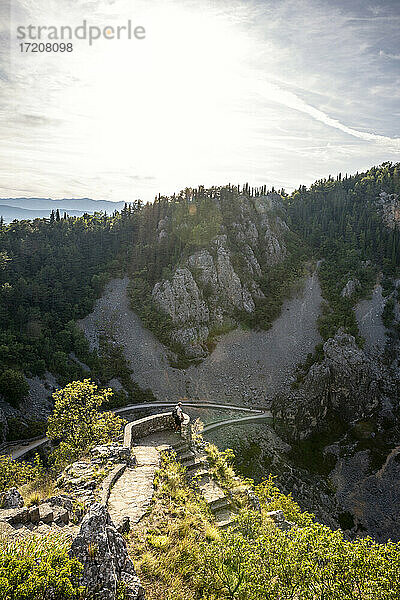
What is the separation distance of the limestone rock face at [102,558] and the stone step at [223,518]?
625 cm

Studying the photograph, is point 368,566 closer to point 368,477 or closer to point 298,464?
point 298,464

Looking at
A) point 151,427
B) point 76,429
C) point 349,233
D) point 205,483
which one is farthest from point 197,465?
point 349,233

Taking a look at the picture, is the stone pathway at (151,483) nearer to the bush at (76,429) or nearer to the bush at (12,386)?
the bush at (76,429)

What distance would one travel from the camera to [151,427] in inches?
890

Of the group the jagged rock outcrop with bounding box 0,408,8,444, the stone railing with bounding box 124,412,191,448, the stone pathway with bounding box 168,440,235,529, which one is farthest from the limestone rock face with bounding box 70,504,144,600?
the jagged rock outcrop with bounding box 0,408,8,444

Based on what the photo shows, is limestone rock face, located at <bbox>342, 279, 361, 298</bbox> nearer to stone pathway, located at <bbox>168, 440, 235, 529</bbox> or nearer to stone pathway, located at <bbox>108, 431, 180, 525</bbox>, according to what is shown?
stone pathway, located at <bbox>168, 440, 235, 529</bbox>

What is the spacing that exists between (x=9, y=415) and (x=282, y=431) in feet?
103

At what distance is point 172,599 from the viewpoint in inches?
364

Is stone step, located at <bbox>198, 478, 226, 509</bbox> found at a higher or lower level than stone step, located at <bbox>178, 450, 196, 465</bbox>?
higher

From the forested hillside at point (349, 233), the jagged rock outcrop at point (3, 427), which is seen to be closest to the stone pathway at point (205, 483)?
the jagged rock outcrop at point (3, 427)

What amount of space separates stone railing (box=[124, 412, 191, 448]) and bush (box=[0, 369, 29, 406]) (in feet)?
70.9

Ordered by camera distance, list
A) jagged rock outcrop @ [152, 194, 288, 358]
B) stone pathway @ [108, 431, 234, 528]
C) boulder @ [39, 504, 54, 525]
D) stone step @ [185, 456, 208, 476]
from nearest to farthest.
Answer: boulder @ [39, 504, 54, 525]
stone pathway @ [108, 431, 234, 528]
stone step @ [185, 456, 208, 476]
jagged rock outcrop @ [152, 194, 288, 358]

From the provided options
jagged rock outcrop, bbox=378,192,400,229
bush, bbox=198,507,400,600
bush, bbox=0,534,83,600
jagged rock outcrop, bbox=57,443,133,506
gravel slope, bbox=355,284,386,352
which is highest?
jagged rock outcrop, bbox=378,192,400,229

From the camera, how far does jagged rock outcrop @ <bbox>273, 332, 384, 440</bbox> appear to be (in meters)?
44.0
